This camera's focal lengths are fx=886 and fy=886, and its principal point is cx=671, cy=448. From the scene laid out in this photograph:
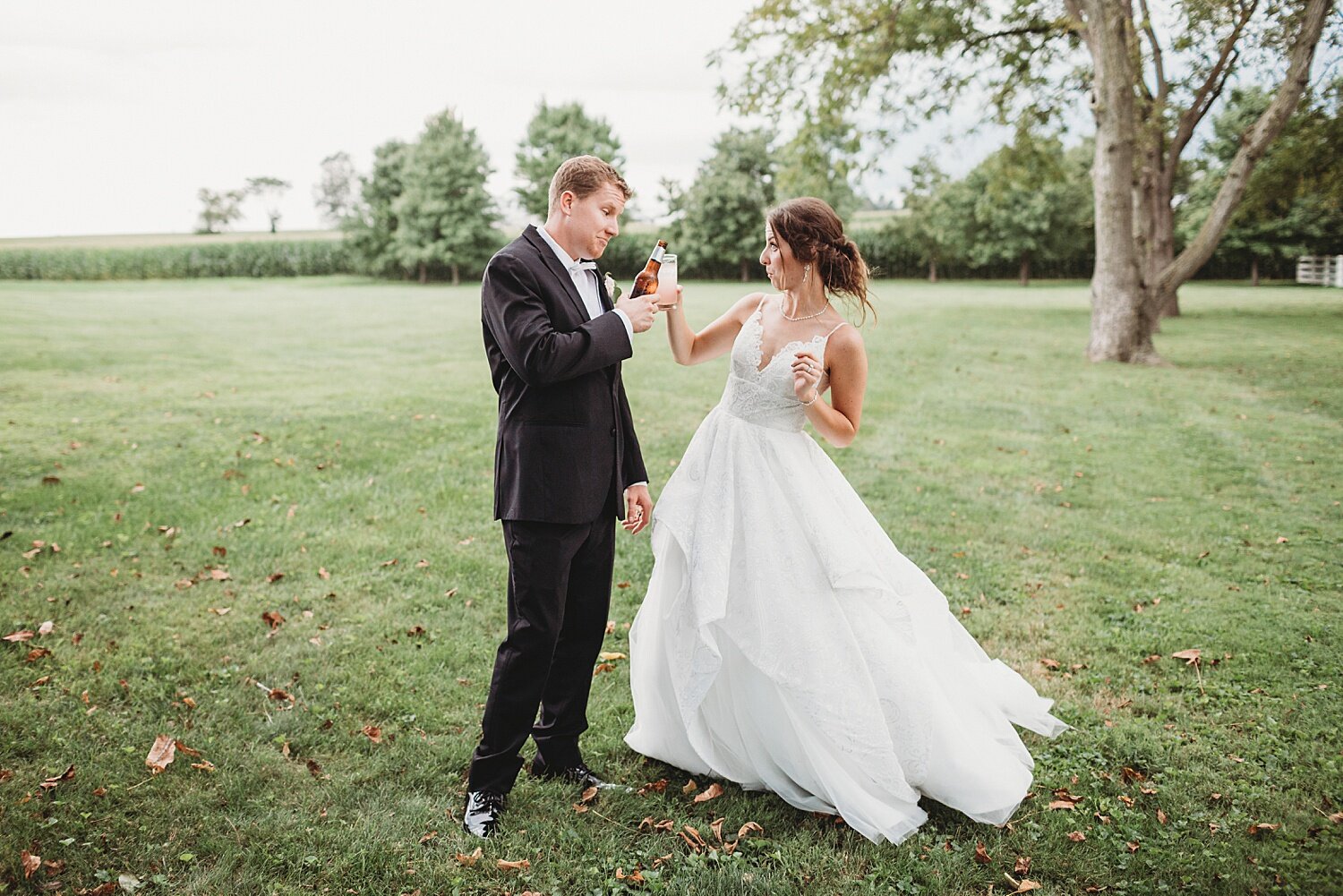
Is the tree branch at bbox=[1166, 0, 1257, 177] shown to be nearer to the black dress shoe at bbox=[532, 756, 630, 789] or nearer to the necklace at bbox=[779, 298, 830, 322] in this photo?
the necklace at bbox=[779, 298, 830, 322]

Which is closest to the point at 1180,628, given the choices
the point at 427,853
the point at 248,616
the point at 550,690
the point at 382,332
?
the point at 550,690

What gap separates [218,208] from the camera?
103 meters

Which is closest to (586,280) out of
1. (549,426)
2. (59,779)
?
(549,426)

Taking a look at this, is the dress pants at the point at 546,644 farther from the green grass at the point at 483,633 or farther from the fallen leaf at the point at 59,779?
the fallen leaf at the point at 59,779

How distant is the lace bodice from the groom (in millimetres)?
606

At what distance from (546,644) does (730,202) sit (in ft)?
157

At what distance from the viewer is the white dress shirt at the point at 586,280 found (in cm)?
351

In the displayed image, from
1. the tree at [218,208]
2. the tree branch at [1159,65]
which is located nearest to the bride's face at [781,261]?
the tree branch at [1159,65]

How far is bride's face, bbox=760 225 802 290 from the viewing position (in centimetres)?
404

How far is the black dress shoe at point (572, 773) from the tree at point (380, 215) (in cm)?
5164

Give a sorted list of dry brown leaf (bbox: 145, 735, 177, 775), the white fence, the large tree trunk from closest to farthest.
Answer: dry brown leaf (bbox: 145, 735, 177, 775)
the large tree trunk
the white fence

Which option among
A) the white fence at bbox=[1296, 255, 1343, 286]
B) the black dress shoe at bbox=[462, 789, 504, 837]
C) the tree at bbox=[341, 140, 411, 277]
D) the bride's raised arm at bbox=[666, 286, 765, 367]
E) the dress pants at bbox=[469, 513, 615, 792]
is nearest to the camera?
the dress pants at bbox=[469, 513, 615, 792]

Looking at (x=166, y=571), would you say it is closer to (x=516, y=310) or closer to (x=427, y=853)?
(x=427, y=853)

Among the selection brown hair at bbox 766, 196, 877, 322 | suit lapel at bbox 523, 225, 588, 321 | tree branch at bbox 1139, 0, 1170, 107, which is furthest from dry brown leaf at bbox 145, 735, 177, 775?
tree branch at bbox 1139, 0, 1170, 107
